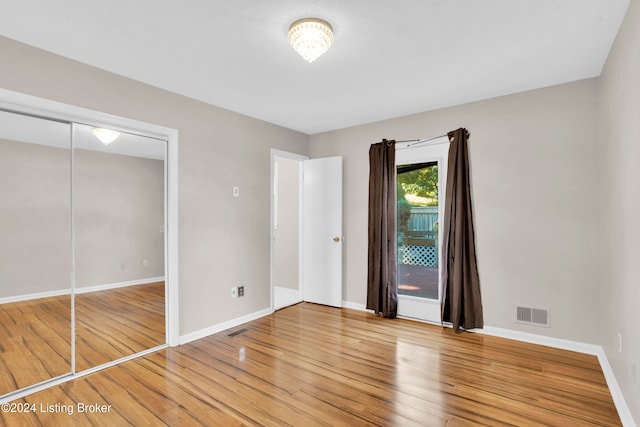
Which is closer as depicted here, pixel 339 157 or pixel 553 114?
pixel 553 114

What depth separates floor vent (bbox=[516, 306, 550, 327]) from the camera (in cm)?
319

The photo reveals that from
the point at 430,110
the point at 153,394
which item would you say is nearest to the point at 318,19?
the point at 430,110

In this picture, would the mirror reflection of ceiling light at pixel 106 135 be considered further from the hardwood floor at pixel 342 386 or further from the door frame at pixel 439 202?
the door frame at pixel 439 202

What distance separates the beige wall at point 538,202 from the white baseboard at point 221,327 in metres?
2.62

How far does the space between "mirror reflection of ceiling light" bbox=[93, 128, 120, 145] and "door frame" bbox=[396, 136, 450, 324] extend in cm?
306

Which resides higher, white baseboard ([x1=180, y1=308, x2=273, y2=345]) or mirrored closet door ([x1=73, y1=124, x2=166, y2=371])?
mirrored closet door ([x1=73, y1=124, x2=166, y2=371])

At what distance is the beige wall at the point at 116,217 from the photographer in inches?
107

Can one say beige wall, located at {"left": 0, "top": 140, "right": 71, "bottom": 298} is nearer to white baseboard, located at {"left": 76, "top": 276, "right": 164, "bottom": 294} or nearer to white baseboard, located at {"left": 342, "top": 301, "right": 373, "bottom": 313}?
white baseboard, located at {"left": 76, "top": 276, "right": 164, "bottom": 294}

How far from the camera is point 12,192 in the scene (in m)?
2.40

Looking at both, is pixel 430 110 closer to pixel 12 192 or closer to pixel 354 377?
pixel 354 377

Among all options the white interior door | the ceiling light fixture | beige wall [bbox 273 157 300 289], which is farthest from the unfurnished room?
beige wall [bbox 273 157 300 289]

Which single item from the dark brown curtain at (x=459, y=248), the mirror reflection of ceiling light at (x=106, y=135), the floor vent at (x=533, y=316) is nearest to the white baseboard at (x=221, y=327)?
the mirror reflection of ceiling light at (x=106, y=135)

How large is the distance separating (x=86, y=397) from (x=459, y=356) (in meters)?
3.00

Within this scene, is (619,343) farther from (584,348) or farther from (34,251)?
(34,251)
